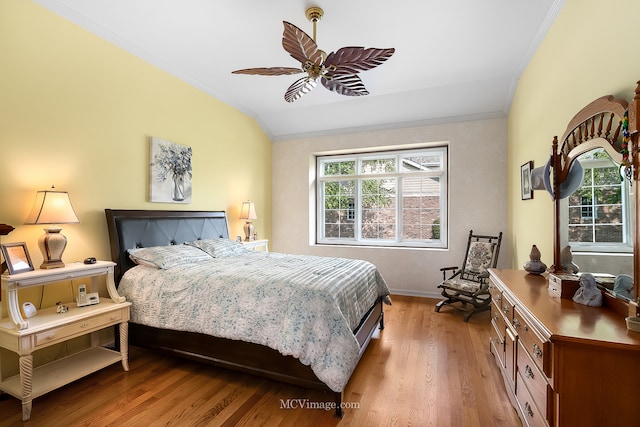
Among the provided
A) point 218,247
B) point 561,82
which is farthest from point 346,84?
point 218,247

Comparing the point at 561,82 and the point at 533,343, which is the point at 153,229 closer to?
the point at 533,343

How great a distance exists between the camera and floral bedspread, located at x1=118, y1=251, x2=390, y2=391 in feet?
6.44

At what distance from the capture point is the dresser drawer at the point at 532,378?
52.6 inches

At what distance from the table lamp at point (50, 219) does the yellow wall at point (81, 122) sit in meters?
0.16

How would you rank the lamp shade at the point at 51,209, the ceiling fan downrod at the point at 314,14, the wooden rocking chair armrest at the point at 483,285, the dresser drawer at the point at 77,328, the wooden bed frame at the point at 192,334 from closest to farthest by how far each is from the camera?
the dresser drawer at the point at 77,328 → the wooden bed frame at the point at 192,334 → the lamp shade at the point at 51,209 → the ceiling fan downrod at the point at 314,14 → the wooden rocking chair armrest at the point at 483,285

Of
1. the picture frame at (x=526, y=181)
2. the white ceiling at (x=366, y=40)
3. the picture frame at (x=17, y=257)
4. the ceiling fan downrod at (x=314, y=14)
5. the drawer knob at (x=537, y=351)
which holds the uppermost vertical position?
the white ceiling at (x=366, y=40)

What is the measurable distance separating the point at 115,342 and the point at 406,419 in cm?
256

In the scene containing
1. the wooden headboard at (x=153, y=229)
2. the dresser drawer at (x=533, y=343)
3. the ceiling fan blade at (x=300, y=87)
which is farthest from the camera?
the wooden headboard at (x=153, y=229)

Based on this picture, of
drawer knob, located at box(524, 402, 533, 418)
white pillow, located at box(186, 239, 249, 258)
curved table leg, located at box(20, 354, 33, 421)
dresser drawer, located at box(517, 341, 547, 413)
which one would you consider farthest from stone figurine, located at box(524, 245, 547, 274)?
curved table leg, located at box(20, 354, 33, 421)

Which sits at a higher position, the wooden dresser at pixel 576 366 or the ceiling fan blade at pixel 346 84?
the ceiling fan blade at pixel 346 84

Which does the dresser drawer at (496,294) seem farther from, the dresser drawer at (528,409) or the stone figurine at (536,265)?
the dresser drawer at (528,409)

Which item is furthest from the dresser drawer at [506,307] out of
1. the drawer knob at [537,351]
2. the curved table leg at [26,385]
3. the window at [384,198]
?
the curved table leg at [26,385]

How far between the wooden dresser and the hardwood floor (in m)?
0.53

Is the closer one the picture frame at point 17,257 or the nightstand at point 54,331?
the nightstand at point 54,331
